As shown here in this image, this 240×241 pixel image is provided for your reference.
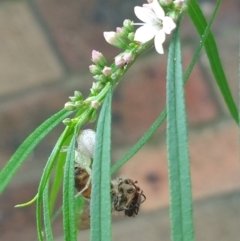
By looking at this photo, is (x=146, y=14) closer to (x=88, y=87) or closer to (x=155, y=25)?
(x=155, y=25)

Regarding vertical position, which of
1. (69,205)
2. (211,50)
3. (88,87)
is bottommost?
(69,205)

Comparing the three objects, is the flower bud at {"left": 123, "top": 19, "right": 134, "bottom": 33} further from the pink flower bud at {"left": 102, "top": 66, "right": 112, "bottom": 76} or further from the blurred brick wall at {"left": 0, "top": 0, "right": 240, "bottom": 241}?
the blurred brick wall at {"left": 0, "top": 0, "right": 240, "bottom": 241}

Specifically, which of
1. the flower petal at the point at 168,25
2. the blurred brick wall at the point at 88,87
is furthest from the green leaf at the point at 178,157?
the blurred brick wall at the point at 88,87

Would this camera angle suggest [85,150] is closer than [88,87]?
Yes

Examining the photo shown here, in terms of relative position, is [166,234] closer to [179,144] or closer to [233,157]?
[233,157]

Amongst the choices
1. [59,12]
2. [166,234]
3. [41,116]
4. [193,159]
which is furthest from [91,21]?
[166,234]

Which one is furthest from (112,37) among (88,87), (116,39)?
(88,87)
